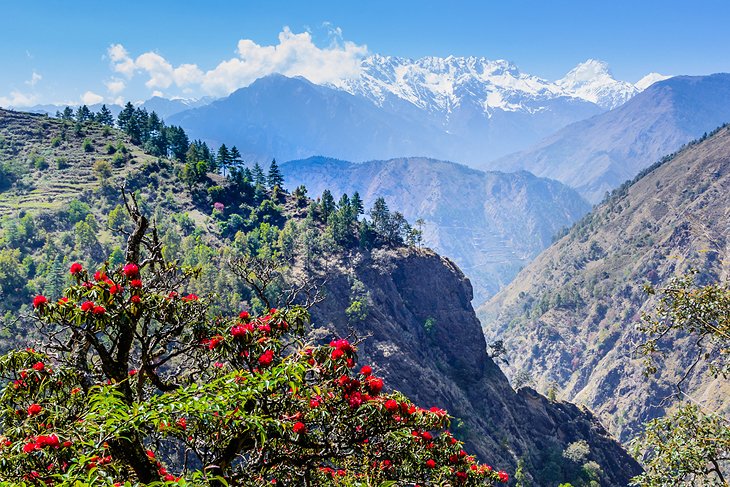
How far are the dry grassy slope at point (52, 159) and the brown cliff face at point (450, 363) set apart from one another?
42.7 metres

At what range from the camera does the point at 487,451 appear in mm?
73750

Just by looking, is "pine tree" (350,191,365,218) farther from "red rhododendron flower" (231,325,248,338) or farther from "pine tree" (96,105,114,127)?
"red rhododendron flower" (231,325,248,338)

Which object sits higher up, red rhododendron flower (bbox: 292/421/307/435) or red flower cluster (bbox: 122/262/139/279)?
red flower cluster (bbox: 122/262/139/279)

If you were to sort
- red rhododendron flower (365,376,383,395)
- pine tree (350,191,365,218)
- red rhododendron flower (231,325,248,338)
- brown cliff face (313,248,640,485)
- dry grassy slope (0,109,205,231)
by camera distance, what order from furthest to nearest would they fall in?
pine tree (350,191,365,218) → dry grassy slope (0,109,205,231) → brown cliff face (313,248,640,485) → red rhododendron flower (365,376,383,395) → red rhododendron flower (231,325,248,338)

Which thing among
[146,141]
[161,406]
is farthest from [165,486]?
[146,141]

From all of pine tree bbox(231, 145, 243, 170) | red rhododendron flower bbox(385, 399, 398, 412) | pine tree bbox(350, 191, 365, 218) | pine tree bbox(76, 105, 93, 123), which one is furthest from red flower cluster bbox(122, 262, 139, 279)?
pine tree bbox(76, 105, 93, 123)

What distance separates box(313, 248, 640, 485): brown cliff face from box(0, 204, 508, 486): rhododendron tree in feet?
222

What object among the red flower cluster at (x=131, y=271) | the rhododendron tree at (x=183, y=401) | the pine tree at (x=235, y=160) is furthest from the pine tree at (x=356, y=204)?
the red flower cluster at (x=131, y=271)

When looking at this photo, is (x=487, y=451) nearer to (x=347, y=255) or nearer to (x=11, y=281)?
(x=347, y=255)

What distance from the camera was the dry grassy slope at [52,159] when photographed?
93.5m

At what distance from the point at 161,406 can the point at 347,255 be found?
297 feet

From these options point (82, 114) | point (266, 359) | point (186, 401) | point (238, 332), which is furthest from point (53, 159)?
point (186, 401)

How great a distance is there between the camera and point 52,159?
360ft

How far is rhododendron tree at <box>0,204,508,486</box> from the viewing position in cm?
599
